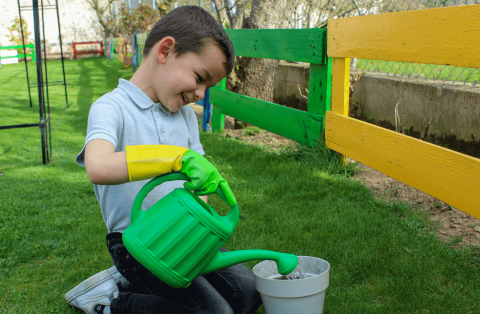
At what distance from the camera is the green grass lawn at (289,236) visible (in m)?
1.76

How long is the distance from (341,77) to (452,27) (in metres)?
1.01

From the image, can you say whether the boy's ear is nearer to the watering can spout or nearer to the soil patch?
the watering can spout

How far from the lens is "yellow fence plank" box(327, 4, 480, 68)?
6.49 ft

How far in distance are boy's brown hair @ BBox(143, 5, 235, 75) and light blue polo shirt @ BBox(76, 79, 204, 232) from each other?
20 cm

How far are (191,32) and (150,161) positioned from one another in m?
0.54

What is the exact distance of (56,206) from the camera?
2893mm

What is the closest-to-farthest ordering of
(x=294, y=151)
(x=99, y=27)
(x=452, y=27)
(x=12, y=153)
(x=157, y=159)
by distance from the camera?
(x=157, y=159), (x=452, y=27), (x=294, y=151), (x=12, y=153), (x=99, y=27)

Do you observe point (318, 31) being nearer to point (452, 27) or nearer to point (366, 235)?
point (452, 27)

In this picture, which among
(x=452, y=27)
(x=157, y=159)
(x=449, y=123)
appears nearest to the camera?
(x=157, y=159)

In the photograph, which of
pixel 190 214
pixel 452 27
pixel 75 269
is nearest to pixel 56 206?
pixel 75 269

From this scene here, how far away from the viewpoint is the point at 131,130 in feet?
4.90

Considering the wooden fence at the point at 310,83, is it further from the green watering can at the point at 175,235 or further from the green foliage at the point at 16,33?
the green foliage at the point at 16,33

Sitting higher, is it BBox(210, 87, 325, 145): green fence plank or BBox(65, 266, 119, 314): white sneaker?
BBox(210, 87, 325, 145): green fence plank

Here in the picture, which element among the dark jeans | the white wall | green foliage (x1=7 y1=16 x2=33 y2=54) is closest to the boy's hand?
the dark jeans
